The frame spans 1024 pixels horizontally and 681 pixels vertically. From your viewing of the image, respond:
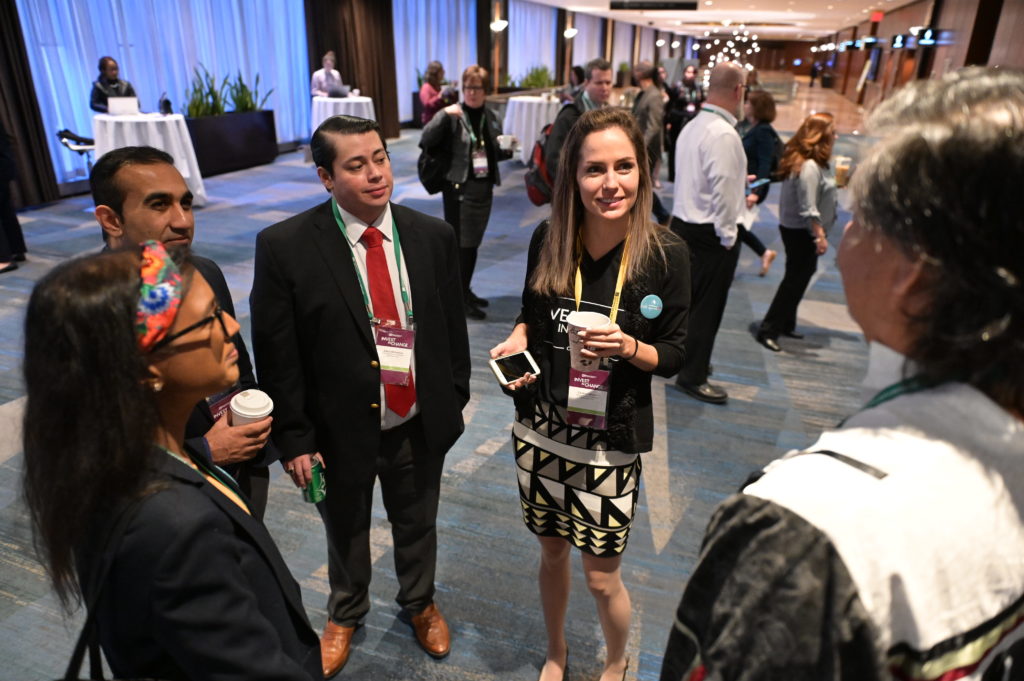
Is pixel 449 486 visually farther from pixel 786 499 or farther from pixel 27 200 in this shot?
pixel 27 200

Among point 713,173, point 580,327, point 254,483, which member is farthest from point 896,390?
point 713,173

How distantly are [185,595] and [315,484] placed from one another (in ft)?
2.93

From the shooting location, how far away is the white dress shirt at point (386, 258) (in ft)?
5.47

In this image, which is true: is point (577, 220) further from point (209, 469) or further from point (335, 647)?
point (335, 647)

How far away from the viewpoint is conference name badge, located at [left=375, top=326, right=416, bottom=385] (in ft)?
5.48

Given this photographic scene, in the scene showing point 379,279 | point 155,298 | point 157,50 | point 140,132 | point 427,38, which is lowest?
point 140,132

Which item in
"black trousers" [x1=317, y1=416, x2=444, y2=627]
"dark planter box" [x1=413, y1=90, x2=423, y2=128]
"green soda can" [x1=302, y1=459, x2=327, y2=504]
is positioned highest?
"dark planter box" [x1=413, y1=90, x2=423, y2=128]

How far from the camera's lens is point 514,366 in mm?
1547

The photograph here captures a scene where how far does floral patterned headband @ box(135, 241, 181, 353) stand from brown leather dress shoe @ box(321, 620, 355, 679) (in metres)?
1.33

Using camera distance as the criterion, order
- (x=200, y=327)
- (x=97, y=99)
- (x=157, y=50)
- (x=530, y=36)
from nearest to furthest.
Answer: (x=200, y=327) < (x=97, y=99) < (x=157, y=50) < (x=530, y=36)

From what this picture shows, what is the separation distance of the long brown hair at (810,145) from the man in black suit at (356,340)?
2.79m

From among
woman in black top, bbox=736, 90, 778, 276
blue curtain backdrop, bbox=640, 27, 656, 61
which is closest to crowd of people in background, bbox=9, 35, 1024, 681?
woman in black top, bbox=736, 90, 778, 276

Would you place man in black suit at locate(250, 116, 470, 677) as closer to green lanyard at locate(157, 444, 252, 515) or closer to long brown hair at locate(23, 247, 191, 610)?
green lanyard at locate(157, 444, 252, 515)

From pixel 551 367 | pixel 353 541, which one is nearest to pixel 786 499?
pixel 551 367
